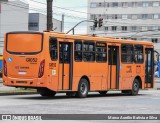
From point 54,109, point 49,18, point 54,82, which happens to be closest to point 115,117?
point 54,109

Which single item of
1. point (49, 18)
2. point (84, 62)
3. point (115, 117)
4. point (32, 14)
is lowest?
point (115, 117)

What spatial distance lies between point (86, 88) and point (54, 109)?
7.97 m

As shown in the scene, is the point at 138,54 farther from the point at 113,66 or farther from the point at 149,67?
the point at 113,66

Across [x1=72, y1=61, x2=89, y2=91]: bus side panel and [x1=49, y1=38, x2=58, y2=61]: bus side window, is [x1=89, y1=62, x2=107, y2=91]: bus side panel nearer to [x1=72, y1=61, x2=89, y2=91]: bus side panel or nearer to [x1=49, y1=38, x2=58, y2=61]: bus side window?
[x1=72, y1=61, x2=89, y2=91]: bus side panel

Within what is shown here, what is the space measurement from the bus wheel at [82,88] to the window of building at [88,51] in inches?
43.8

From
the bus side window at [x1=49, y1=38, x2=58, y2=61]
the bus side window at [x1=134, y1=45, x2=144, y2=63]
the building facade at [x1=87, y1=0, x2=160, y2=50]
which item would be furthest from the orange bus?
the building facade at [x1=87, y1=0, x2=160, y2=50]

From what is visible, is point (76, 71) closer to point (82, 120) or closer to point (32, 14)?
point (82, 120)

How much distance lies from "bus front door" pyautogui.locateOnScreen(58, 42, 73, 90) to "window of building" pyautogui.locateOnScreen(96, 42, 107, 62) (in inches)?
88.1

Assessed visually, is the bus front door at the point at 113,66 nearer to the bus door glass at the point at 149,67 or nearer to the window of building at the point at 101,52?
the window of building at the point at 101,52

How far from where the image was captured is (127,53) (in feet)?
95.6

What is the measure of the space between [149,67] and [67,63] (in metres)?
8.14

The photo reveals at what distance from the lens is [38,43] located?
2375cm

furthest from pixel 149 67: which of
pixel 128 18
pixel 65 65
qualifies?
pixel 128 18

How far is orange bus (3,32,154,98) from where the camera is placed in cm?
2373
